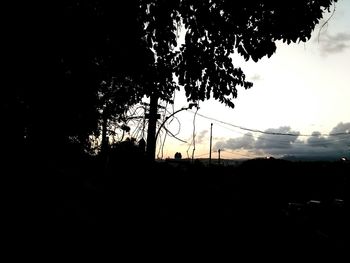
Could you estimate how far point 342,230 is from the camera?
404 inches

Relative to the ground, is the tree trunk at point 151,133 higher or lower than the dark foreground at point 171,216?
higher

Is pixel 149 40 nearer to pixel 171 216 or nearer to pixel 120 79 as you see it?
pixel 120 79

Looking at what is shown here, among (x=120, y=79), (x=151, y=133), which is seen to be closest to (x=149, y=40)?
(x=120, y=79)

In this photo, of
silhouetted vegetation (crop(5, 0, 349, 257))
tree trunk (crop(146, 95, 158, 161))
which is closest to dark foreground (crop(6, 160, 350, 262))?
silhouetted vegetation (crop(5, 0, 349, 257))

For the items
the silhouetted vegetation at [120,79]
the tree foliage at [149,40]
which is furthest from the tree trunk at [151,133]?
the tree foliage at [149,40]

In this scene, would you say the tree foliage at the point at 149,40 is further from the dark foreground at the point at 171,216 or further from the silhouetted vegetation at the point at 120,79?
the dark foreground at the point at 171,216

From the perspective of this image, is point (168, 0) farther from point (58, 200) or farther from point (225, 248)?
point (225, 248)

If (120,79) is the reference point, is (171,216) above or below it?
below

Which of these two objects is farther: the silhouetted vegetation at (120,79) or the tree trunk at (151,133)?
the tree trunk at (151,133)

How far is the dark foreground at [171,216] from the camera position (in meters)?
3.89

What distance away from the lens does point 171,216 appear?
6.39 m

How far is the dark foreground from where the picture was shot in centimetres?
389

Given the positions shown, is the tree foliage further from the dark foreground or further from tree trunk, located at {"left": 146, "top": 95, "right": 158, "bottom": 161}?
tree trunk, located at {"left": 146, "top": 95, "right": 158, "bottom": 161}

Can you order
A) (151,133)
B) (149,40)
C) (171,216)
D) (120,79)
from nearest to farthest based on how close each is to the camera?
(149,40) → (120,79) → (171,216) → (151,133)
